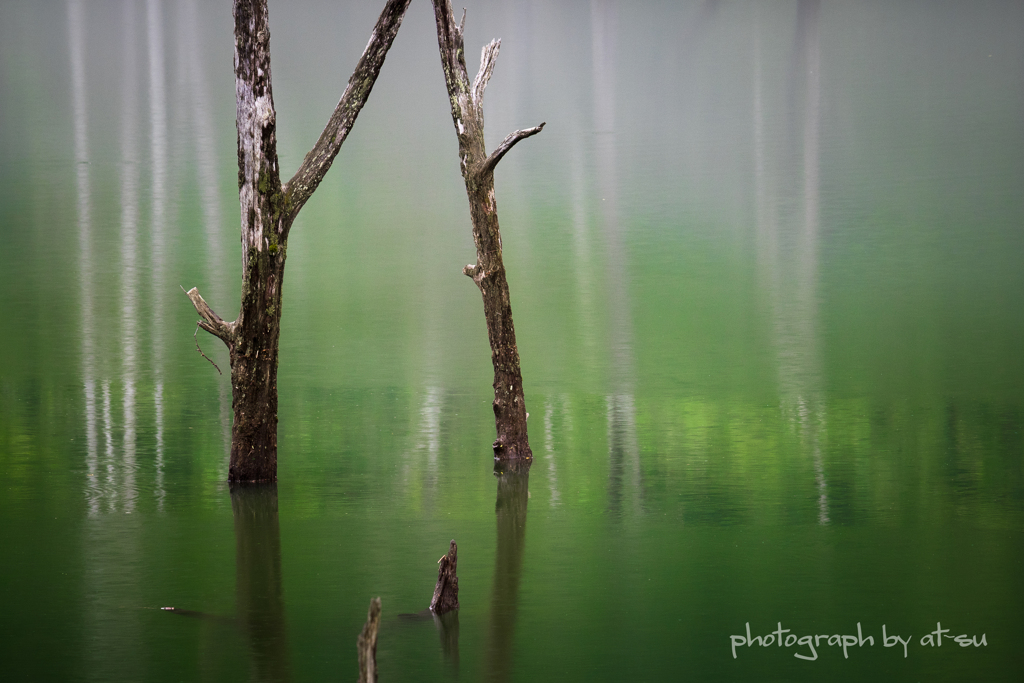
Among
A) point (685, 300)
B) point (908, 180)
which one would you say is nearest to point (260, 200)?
point (685, 300)

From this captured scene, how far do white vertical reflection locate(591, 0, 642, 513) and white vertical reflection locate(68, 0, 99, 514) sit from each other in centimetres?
339

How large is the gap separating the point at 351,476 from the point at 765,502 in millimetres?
2709

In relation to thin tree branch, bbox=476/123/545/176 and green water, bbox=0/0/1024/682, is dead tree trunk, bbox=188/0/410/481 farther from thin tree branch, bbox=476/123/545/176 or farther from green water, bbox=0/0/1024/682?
thin tree branch, bbox=476/123/545/176

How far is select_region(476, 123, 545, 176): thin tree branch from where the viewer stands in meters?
7.14

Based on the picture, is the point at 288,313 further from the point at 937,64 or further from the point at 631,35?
the point at 937,64

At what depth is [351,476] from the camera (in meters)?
7.91

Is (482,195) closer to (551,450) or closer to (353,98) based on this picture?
(353,98)

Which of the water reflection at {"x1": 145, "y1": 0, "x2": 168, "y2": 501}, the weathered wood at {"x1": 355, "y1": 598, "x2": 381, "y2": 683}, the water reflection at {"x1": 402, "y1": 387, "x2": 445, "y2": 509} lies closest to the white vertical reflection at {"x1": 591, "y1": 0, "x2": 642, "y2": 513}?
the water reflection at {"x1": 402, "y1": 387, "x2": 445, "y2": 509}

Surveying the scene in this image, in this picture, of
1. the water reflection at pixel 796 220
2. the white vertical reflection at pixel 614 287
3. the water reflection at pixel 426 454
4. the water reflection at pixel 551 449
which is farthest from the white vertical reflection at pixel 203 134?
the water reflection at pixel 796 220

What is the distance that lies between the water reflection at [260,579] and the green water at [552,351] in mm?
25

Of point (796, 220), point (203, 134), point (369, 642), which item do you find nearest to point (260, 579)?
point (369, 642)

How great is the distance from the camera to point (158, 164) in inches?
758

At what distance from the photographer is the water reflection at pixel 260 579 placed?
4629mm

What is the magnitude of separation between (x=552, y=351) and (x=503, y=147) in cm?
671
